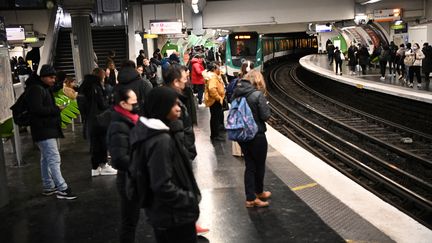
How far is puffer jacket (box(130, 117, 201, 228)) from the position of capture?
3.18 meters

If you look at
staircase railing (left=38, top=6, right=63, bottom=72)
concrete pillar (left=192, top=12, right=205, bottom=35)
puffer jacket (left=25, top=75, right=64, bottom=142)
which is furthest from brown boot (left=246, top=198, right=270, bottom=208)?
concrete pillar (left=192, top=12, right=205, bottom=35)

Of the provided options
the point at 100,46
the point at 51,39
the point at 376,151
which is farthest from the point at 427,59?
the point at 51,39

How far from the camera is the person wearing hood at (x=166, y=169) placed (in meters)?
3.19

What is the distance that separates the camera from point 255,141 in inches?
224

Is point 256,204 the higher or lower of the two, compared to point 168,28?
lower

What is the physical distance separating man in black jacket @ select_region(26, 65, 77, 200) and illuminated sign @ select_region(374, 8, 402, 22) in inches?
733

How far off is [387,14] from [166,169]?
68.7ft

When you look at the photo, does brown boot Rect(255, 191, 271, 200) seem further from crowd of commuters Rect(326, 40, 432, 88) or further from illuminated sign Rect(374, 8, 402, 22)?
illuminated sign Rect(374, 8, 402, 22)

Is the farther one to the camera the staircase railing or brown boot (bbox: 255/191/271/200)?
the staircase railing

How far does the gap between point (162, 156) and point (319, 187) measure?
4.19m

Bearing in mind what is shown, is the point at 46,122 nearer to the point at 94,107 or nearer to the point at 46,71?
the point at 46,71

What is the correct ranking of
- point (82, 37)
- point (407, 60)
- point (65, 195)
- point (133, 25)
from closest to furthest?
point (65, 195) → point (82, 37) → point (407, 60) → point (133, 25)

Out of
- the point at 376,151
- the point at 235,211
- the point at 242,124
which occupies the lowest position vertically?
the point at 376,151

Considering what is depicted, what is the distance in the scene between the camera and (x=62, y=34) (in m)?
18.6
